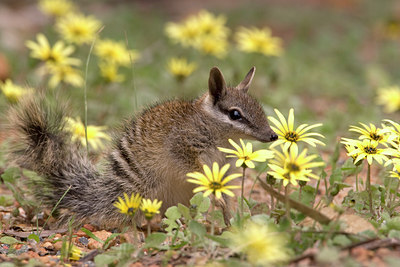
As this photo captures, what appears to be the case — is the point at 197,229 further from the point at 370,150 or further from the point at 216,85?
the point at 216,85

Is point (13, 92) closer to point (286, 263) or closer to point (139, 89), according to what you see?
point (139, 89)

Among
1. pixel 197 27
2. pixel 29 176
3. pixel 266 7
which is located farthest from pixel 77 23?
pixel 266 7

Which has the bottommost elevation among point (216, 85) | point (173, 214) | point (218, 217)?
point (173, 214)

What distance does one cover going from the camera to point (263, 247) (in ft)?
9.55

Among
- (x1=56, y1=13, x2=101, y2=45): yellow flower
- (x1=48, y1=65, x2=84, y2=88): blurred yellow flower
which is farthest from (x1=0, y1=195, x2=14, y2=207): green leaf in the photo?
(x1=56, y1=13, x2=101, y2=45): yellow flower

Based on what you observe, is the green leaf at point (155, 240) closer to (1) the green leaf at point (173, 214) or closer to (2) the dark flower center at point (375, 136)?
(1) the green leaf at point (173, 214)

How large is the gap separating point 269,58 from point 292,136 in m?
5.49

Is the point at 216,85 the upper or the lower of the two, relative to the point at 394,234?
upper

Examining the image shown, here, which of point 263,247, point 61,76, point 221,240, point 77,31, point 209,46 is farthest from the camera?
point 209,46

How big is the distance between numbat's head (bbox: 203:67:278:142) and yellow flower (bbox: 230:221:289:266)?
1.47 meters

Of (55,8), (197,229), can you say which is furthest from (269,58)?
(197,229)

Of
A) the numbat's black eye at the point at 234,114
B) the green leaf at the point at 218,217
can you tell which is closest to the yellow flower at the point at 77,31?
the numbat's black eye at the point at 234,114

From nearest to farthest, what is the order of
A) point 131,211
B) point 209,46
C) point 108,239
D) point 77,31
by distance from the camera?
point 131,211 → point 108,239 → point 77,31 → point 209,46

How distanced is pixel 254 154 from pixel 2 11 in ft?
37.1
